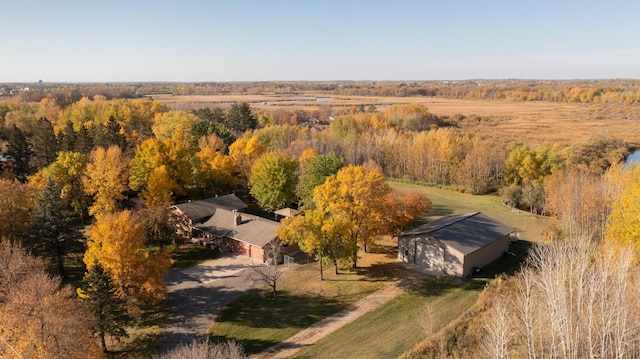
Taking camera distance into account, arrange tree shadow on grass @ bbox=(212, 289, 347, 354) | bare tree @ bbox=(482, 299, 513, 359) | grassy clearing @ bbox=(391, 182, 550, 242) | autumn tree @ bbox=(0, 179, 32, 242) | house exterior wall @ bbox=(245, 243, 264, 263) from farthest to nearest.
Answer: grassy clearing @ bbox=(391, 182, 550, 242) < house exterior wall @ bbox=(245, 243, 264, 263) < autumn tree @ bbox=(0, 179, 32, 242) < tree shadow on grass @ bbox=(212, 289, 347, 354) < bare tree @ bbox=(482, 299, 513, 359)

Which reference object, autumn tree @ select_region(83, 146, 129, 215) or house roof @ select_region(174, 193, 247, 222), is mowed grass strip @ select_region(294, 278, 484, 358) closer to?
house roof @ select_region(174, 193, 247, 222)

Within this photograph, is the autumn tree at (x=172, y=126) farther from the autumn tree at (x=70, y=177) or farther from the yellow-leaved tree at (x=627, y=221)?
the yellow-leaved tree at (x=627, y=221)

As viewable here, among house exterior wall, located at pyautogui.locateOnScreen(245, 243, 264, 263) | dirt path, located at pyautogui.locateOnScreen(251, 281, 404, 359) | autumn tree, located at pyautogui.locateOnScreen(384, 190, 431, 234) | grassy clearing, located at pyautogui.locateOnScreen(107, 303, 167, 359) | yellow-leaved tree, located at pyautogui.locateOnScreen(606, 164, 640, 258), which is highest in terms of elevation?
yellow-leaved tree, located at pyautogui.locateOnScreen(606, 164, 640, 258)

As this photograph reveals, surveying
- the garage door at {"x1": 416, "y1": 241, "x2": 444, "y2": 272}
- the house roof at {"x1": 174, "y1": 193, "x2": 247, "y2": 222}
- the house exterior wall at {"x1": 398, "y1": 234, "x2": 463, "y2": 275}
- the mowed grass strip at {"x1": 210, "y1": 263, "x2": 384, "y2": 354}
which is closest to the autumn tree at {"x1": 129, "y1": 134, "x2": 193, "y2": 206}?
the house roof at {"x1": 174, "y1": 193, "x2": 247, "y2": 222}

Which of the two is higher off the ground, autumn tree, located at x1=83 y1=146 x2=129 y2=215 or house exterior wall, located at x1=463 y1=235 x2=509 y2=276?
autumn tree, located at x1=83 y1=146 x2=129 y2=215

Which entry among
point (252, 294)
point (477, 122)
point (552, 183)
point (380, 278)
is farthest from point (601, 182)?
point (477, 122)

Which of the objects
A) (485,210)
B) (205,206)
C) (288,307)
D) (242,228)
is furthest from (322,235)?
(485,210)
